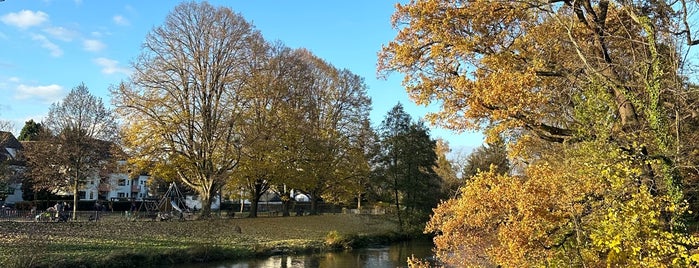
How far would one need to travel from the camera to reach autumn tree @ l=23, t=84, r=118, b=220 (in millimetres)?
33281

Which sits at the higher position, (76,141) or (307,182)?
(76,141)

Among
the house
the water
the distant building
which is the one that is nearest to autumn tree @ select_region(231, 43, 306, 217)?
the water

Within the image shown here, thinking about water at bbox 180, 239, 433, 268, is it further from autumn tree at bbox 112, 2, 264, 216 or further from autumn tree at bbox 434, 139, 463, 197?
autumn tree at bbox 434, 139, 463, 197

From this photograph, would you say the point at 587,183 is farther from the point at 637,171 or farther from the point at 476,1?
the point at 476,1

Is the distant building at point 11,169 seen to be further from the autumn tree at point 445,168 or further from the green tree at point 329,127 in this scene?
the autumn tree at point 445,168

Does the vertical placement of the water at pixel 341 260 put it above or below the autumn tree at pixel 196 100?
Result: below

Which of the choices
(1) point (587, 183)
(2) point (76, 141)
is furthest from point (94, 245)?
(1) point (587, 183)

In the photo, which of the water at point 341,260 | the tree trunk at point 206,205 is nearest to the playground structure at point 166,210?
the tree trunk at point 206,205

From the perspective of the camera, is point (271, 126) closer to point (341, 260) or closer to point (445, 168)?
point (341, 260)

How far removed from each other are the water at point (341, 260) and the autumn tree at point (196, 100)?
7306 mm

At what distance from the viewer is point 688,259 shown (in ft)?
22.3

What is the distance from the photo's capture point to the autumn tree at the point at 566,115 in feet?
25.9

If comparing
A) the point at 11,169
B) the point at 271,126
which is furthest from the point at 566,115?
the point at 11,169

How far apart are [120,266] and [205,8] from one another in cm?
1517
